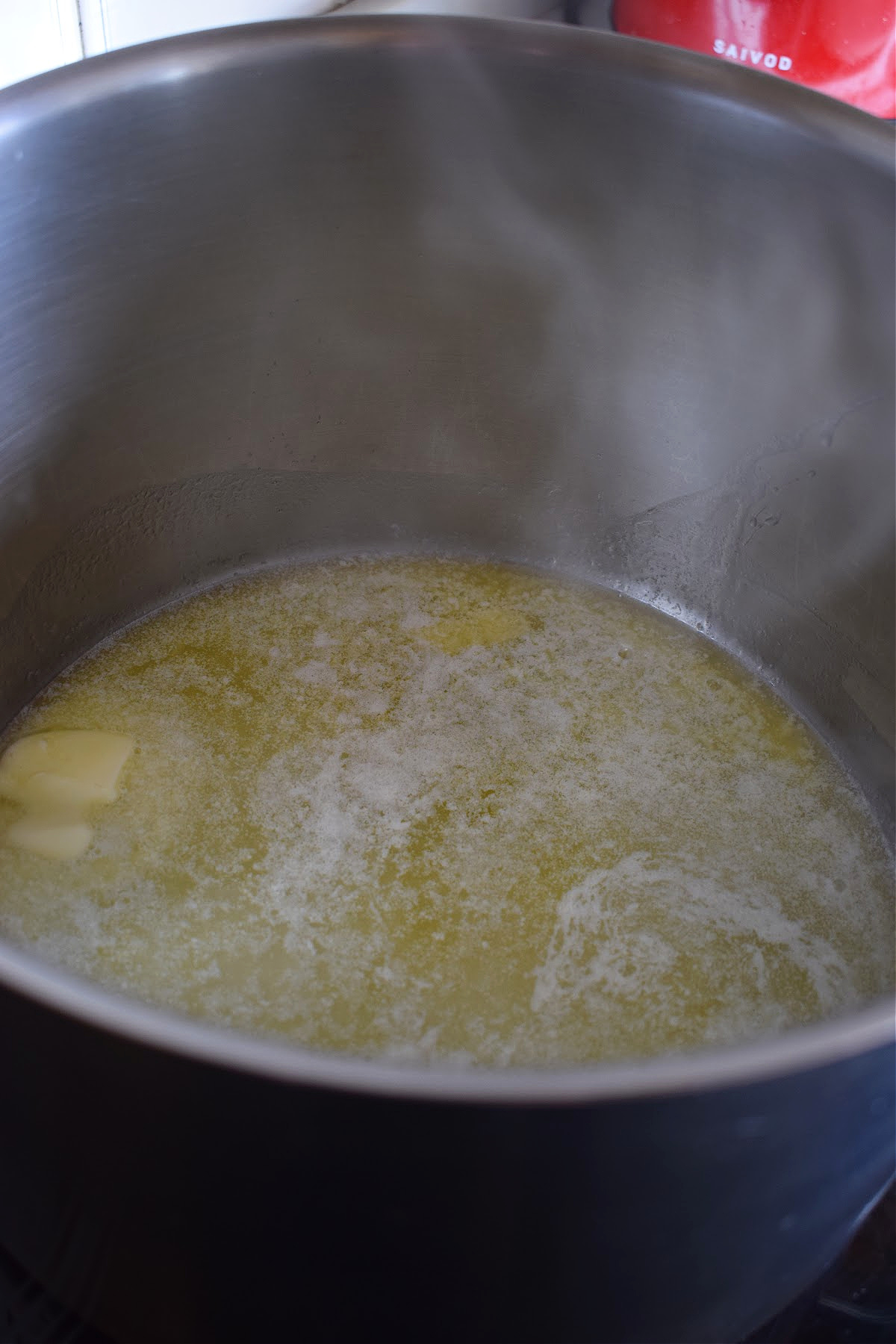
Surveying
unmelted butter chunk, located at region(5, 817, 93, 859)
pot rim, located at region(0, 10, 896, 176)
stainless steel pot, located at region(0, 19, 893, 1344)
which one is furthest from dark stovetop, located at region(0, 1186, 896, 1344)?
pot rim, located at region(0, 10, 896, 176)

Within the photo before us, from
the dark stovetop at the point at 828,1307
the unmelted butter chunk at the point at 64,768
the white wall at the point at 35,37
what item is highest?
the white wall at the point at 35,37

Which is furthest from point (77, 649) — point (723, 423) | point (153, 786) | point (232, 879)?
point (723, 423)

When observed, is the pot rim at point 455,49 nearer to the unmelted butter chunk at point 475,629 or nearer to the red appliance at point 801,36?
the red appliance at point 801,36

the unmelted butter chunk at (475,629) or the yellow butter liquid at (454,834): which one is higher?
the unmelted butter chunk at (475,629)

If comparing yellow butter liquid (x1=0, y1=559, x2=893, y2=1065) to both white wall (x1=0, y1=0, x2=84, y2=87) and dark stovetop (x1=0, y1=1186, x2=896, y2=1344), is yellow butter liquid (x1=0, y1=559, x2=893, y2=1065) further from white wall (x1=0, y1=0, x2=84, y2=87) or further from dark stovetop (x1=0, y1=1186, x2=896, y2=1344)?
white wall (x1=0, y1=0, x2=84, y2=87)

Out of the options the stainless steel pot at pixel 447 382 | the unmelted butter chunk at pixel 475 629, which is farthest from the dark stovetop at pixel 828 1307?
the unmelted butter chunk at pixel 475 629
